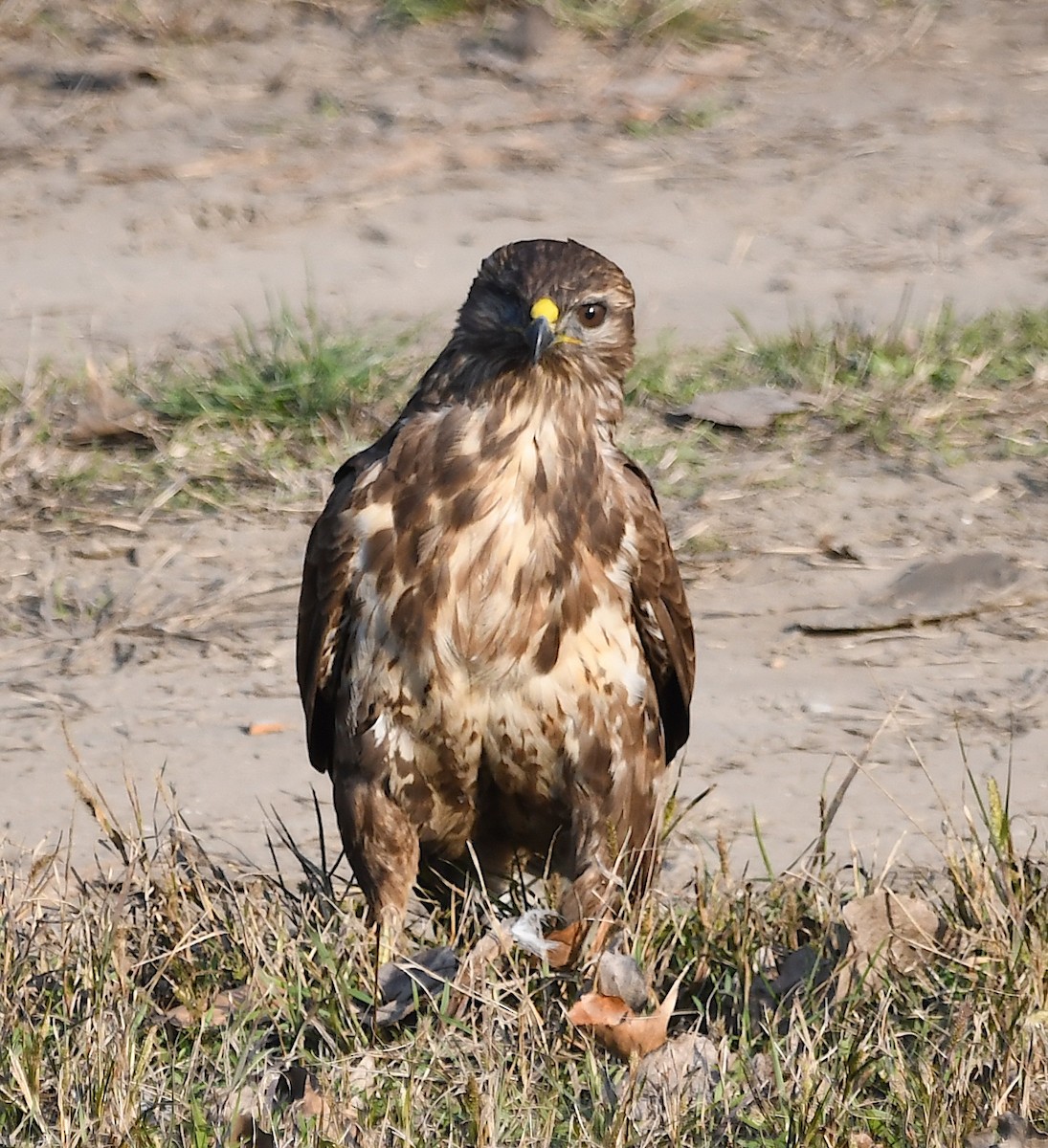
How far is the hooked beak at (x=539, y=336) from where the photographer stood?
4.05 meters

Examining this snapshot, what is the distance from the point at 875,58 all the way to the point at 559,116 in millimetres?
1511

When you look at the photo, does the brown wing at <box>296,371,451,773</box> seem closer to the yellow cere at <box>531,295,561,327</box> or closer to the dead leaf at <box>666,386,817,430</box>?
the yellow cere at <box>531,295,561,327</box>

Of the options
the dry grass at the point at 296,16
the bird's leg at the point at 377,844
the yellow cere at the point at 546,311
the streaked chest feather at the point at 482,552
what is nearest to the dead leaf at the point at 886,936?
the streaked chest feather at the point at 482,552

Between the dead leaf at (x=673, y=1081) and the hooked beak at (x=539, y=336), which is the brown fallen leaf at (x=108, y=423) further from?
the dead leaf at (x=673, y=1081)

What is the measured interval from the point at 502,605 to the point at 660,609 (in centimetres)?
41

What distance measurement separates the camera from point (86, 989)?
3.60 metres

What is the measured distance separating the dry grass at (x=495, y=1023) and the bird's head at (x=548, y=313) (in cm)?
105

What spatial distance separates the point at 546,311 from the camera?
4113 mm

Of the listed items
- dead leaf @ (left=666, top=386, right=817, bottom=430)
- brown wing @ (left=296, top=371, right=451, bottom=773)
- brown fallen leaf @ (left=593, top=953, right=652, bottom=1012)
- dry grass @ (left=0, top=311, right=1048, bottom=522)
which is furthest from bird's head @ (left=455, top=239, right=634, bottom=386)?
dead leaf @ (left=666, top=386, right=817, bottom=430)

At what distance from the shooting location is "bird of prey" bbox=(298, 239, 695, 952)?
4.12m

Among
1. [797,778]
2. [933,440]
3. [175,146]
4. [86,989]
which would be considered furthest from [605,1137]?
[175,146]

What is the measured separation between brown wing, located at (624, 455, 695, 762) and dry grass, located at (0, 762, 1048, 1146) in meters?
0.52

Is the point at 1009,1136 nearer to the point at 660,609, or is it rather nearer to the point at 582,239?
the point at 660,609

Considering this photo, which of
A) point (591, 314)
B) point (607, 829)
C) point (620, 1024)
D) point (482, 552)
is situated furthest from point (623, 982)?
point (591, 314)
